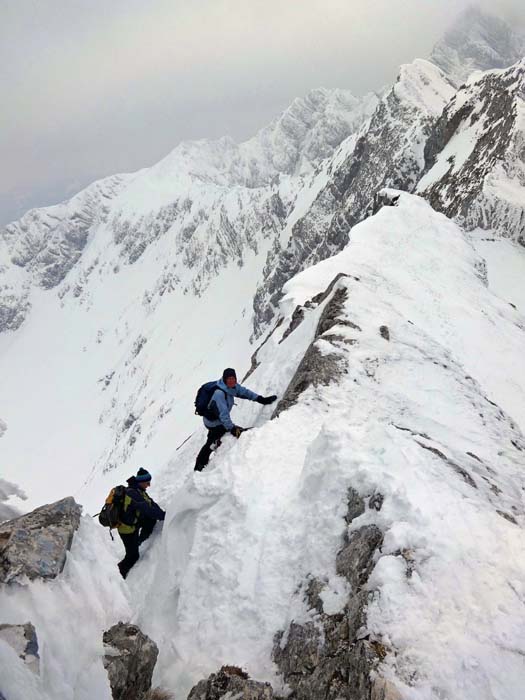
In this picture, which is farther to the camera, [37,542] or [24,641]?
[37,542]

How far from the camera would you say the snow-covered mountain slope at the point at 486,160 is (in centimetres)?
4362

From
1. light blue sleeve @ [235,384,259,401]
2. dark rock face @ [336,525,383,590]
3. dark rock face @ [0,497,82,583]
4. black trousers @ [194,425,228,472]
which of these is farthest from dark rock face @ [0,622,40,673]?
light blue sleeve @ [235,384,259,401]

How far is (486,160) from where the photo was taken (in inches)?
1866

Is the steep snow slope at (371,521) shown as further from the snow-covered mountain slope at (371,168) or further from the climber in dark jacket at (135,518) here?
the snow-covered mountain slope at (371,168)

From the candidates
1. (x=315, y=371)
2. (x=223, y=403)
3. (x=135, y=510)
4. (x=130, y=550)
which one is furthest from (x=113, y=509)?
(x=315, y=371)

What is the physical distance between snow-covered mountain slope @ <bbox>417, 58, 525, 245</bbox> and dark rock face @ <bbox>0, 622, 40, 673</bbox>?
47385 millimetres

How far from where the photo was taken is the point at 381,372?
12.8 meters

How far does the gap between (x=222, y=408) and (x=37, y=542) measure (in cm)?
575

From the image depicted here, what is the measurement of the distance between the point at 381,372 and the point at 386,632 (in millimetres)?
8248

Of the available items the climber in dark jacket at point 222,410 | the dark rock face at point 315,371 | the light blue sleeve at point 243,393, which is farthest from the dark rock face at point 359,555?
the light blue sleeve at point 243,393

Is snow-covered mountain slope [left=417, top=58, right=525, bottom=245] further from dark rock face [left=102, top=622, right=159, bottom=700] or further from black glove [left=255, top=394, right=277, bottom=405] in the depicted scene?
dark rock face [left=102, top=622, right=159, bottom=700]

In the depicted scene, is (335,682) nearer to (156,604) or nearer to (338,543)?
(338,543)

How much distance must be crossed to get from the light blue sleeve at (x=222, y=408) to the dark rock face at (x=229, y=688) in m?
5.57

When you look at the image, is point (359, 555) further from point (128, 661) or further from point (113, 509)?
point (113, 509)
